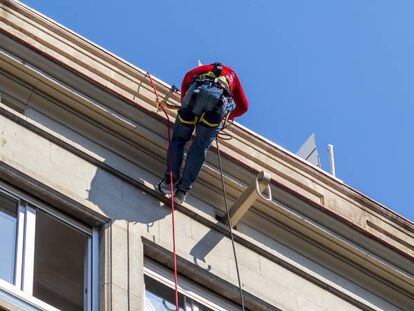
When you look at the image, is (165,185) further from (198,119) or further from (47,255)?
(47,255)

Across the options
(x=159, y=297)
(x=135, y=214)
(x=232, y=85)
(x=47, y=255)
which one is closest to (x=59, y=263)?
(x=47, y=255)

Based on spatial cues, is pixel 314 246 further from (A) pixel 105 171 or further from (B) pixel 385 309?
(A) pixel 105 171

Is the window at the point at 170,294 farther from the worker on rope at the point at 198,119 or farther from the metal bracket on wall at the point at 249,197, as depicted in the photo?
the metal bracket on wall at the point at 249,197

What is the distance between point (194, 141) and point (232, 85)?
54.9 inches

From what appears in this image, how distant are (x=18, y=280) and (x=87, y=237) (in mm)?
1339

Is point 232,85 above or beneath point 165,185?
above

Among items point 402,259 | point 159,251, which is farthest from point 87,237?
point 402,259

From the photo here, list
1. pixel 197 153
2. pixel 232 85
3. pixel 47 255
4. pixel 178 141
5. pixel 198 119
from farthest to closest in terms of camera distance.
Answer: pixel 232 85 → pixel 198 119 → pixel 178 141 → pixel 197 153 → pixel 47 255

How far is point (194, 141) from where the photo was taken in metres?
15.3

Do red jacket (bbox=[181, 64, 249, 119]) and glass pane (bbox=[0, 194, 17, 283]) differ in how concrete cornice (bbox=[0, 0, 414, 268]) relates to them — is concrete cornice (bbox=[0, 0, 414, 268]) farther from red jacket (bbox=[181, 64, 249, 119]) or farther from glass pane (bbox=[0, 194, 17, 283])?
glass pane (bbox=[0, 194, 17, 283])

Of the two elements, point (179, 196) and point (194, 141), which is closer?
point (179, 196)

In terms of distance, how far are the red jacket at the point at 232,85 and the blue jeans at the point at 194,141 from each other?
624 millimetres

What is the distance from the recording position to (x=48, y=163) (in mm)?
14211

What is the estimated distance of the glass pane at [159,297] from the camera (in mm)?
13906
